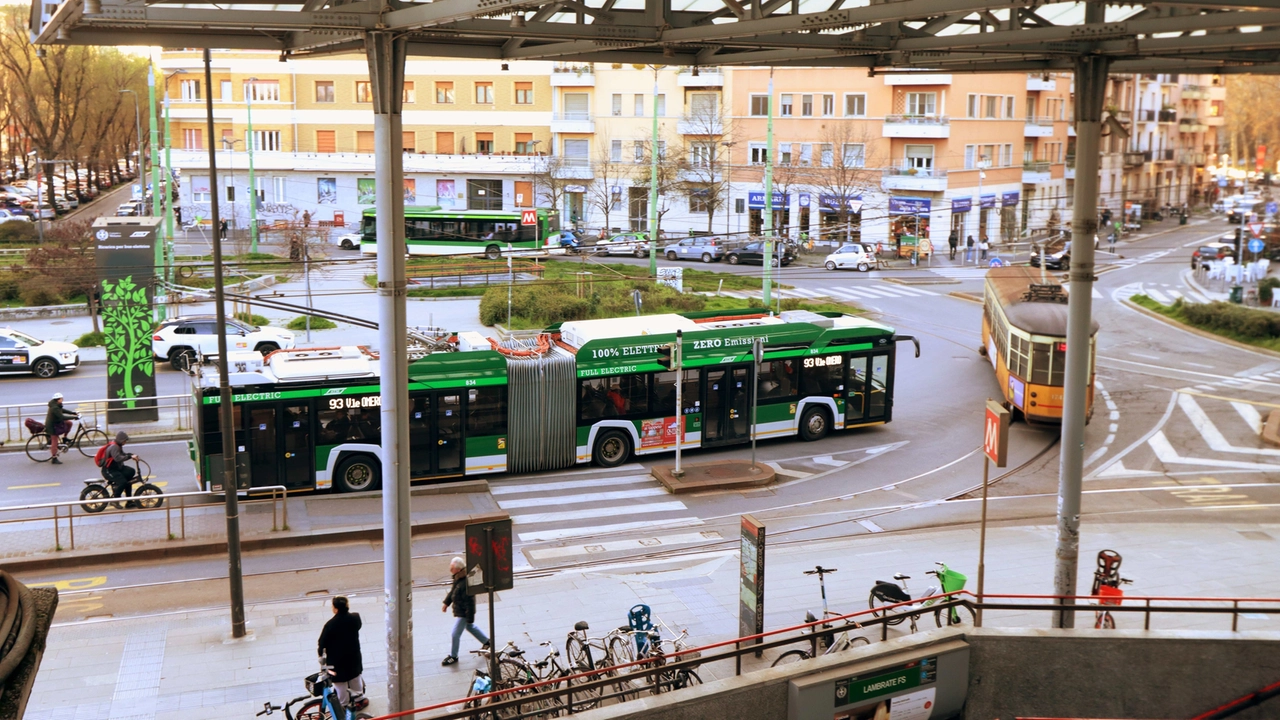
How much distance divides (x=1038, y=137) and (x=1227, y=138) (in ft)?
179

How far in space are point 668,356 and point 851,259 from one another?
1290 inches

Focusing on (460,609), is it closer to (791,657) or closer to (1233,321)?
(791,657)

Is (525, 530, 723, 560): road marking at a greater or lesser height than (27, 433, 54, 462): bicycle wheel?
lesser

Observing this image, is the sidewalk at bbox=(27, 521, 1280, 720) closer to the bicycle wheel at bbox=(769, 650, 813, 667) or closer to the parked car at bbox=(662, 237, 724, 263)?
the bicycle wheel at bbox=(769, 650, 813, 667)

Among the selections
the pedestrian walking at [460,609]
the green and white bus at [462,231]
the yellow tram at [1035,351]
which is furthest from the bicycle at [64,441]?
the green and white bus at [462,231]

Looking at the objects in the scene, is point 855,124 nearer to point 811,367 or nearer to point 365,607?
point 811,367

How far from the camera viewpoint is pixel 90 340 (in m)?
34.4

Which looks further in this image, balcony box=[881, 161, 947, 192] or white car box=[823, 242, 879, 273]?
balcony box=[881, 161, 947, 192]

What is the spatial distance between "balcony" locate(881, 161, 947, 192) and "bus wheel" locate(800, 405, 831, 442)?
3518 centimetres

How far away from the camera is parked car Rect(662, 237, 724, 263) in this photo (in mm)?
54625

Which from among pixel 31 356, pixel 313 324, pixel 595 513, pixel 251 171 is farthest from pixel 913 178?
pixel 595 513

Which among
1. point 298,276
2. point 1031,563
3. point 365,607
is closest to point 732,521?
point 1031,563

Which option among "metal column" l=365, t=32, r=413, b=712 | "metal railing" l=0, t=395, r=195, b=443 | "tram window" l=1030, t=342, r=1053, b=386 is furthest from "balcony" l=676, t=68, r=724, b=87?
"metal column" l=365, t=32, r=413, b=712

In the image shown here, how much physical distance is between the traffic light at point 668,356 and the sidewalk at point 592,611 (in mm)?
4959
